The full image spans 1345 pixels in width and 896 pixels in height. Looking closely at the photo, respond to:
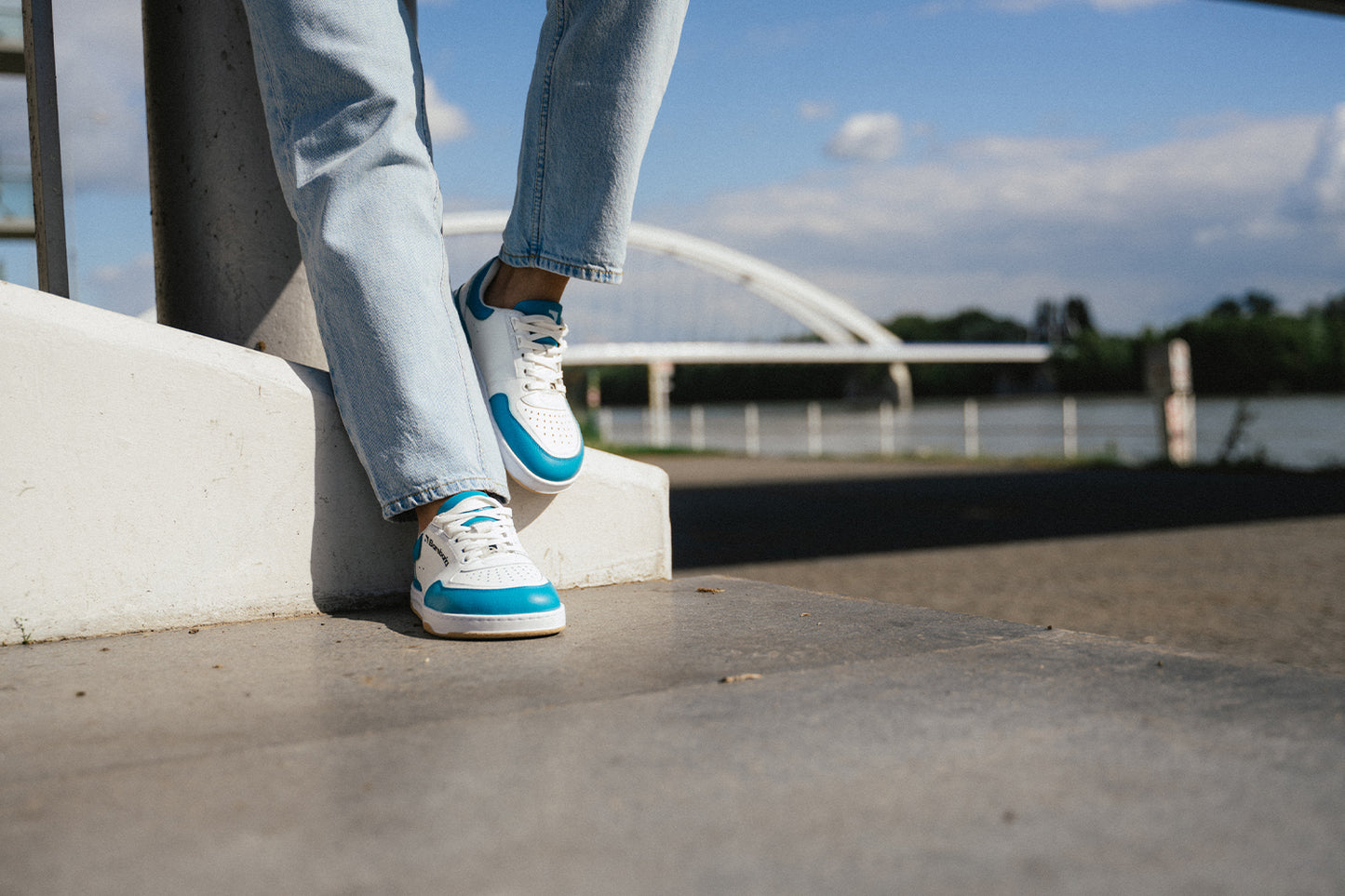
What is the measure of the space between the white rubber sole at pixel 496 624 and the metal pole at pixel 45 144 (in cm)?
87

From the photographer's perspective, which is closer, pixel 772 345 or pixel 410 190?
pixel 410 190

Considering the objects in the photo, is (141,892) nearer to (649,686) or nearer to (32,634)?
(649,686)

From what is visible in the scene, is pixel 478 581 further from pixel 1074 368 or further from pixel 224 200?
pixel 1074 368

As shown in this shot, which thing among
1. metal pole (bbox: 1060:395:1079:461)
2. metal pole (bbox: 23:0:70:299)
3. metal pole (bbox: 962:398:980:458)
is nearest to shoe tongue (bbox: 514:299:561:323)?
metal pole (bbox: 23:0:70:299)

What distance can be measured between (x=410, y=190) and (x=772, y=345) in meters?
32.3

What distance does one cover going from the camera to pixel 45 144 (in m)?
1.63

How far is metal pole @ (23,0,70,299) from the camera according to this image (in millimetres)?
1612

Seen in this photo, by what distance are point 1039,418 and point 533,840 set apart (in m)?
21.0

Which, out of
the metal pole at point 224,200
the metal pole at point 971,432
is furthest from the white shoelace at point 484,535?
the metal pole at point 971,432

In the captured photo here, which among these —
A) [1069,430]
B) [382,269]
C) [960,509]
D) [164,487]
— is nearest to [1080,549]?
[960,509]

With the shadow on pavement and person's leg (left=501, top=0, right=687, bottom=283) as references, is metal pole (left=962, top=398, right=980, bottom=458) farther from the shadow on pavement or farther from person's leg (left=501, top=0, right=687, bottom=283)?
person's leg (left=501, top=0, right=687, bottom=283)

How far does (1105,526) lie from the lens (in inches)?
272

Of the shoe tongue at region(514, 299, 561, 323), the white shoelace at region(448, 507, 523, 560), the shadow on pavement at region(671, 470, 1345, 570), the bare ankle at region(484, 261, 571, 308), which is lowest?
the shadow on pavement at region(671, 470, 1345, 570)

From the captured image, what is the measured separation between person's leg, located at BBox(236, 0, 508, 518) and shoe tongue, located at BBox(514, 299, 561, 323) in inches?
4.2
